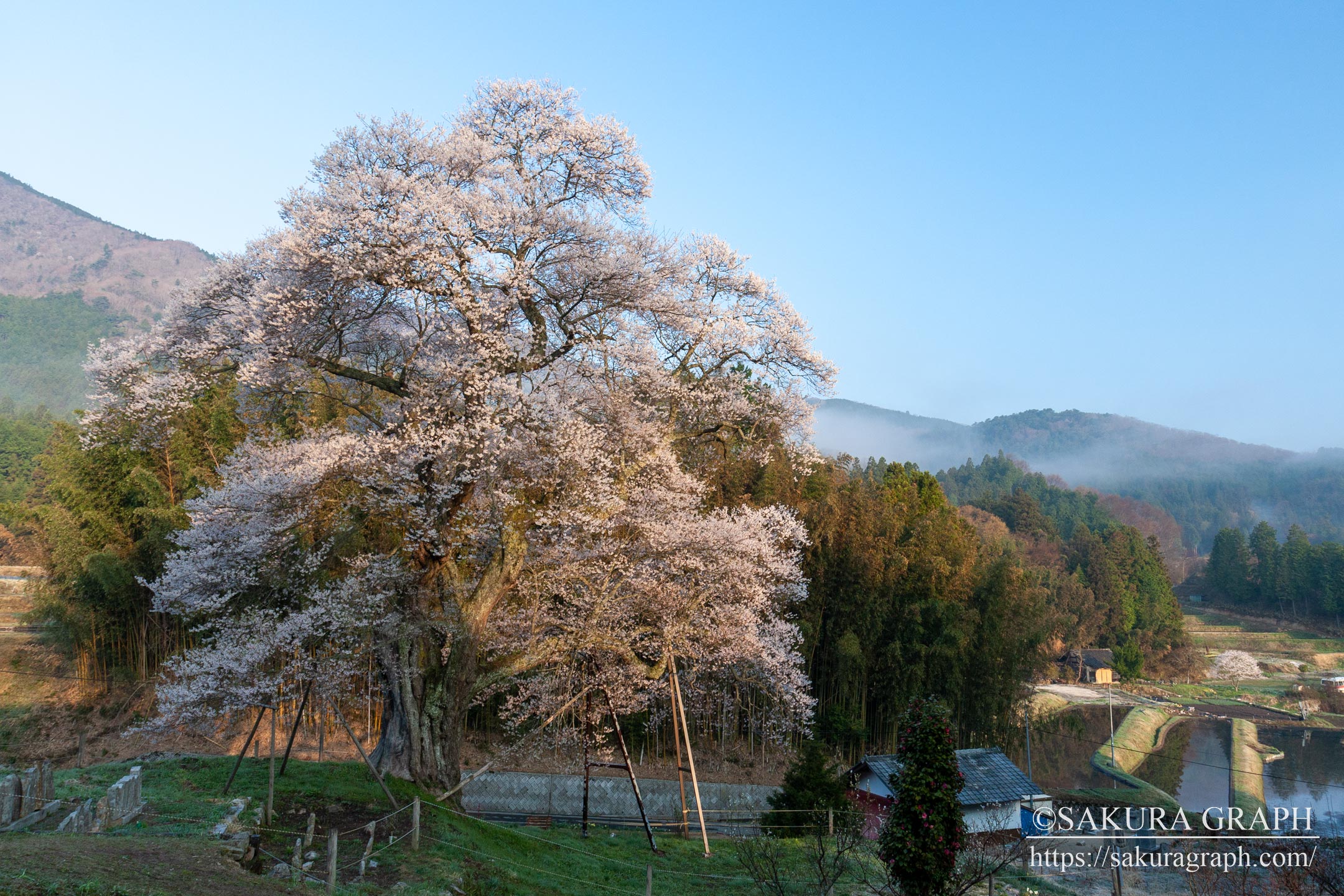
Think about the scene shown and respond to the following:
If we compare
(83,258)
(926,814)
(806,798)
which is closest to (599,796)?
(806,798)

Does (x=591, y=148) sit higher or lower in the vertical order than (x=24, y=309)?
lower

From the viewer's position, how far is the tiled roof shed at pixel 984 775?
12.8 metres

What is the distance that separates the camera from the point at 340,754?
1631cm

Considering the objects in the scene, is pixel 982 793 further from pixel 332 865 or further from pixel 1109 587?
pixel 1109 587

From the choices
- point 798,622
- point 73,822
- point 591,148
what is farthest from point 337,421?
point 798,622

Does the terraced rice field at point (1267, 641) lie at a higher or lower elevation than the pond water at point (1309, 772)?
higher

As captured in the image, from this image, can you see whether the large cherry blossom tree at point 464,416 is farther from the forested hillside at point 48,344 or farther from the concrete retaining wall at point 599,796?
the forested hillside at point 48,344

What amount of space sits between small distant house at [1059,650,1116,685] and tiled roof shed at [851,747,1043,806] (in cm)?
3818

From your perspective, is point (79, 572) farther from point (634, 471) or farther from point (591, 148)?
point (591, 148)

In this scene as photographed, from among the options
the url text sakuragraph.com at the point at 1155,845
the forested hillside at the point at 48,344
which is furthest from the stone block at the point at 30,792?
the forested hillside at the point at 48,344

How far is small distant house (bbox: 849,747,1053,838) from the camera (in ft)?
42.0

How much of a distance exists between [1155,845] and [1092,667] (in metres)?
37.2

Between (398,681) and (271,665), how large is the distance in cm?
359

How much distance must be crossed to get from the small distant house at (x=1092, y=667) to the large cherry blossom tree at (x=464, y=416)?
42.2 m
